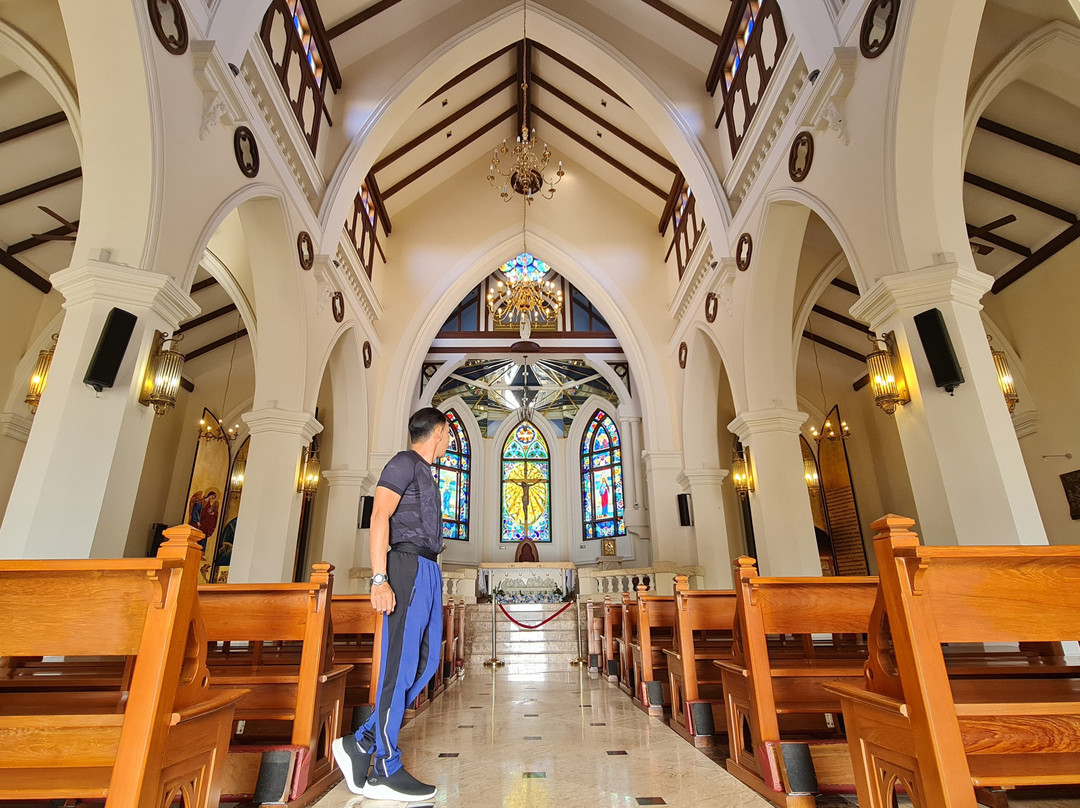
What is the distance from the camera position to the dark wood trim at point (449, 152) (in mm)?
11031

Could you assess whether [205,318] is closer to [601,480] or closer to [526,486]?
[526,486]

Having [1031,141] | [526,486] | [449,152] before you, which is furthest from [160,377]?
[526,486]

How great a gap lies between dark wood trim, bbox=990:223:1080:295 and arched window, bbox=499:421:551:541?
11.7m

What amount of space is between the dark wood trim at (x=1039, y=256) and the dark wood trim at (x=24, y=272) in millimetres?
11201

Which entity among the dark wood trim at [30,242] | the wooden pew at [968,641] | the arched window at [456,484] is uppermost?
the dark wood trim at [30,242]

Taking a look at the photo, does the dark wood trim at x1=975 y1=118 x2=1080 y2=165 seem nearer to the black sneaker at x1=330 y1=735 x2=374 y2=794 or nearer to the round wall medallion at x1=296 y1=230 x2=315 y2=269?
the round wall medallion at x1=296 y1=230 x2=315 y2=269

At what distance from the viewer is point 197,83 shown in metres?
4.70

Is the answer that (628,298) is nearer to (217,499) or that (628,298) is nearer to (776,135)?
(776,135)

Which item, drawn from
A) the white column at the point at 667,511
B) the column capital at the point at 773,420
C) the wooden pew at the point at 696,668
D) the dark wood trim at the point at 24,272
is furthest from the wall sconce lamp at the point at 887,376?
the dark wood trim at the point at 24,272

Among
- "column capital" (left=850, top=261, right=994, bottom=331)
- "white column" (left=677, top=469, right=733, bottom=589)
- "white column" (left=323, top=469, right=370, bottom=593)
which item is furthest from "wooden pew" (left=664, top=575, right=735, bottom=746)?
"white column" (left=323, top=469, right=370, bottom=593)

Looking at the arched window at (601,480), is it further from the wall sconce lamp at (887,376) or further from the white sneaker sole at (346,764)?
the white sneaker sole at (346,764)

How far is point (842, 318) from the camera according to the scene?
9.85m

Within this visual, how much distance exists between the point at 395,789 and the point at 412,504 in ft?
3.39

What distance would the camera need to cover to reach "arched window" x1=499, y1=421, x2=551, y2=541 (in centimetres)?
1667
